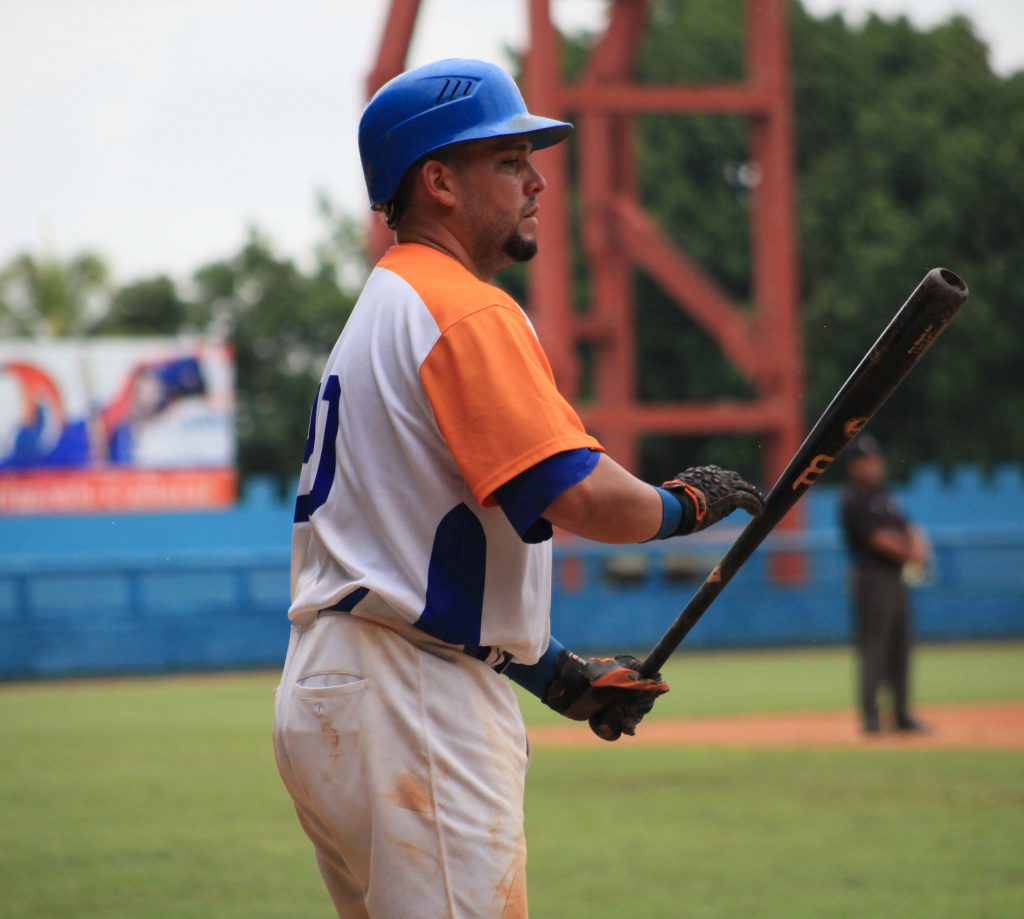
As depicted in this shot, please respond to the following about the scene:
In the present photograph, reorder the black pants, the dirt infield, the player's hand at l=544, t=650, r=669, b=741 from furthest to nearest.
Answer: the black pants < the dirt infield < the player's hand at l=544, t=650, r=669, b=741

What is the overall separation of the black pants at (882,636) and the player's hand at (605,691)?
30.8ft

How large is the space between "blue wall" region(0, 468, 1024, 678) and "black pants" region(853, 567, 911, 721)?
390 inches

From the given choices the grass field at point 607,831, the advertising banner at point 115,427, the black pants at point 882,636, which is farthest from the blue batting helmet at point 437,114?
the advertising banner at point 115,427

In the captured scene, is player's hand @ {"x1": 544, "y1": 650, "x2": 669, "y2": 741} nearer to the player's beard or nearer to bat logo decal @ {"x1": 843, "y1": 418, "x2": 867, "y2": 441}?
bat logo decal @ {"x1": 843, "y1": 418, "x2": 867, "y2": 441}

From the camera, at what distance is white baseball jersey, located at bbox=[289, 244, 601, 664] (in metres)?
2.88

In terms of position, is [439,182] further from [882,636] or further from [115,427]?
[115,427]

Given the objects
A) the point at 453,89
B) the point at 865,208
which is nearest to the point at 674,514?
the point at 453,89

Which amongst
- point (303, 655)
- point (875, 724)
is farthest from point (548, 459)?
point (875, 724)

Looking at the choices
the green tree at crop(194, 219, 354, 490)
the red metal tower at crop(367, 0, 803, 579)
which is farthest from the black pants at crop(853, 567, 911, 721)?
the green tree at crop(194, 219, 354, 490)

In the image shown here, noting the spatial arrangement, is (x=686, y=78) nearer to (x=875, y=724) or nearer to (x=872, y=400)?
(x=875, y=724)

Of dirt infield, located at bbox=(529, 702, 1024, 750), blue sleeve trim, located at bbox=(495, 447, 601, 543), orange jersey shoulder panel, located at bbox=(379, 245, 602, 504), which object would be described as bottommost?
dirt infield, located at bbox=(529, 702, 1024, 750)

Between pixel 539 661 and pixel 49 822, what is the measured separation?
6377 millimetres

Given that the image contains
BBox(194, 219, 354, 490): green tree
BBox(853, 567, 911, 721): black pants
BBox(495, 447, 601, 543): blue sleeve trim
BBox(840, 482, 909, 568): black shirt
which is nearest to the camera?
BBox(495, 447, 601, 543): blue sleeve trim

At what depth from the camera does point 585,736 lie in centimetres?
1384
